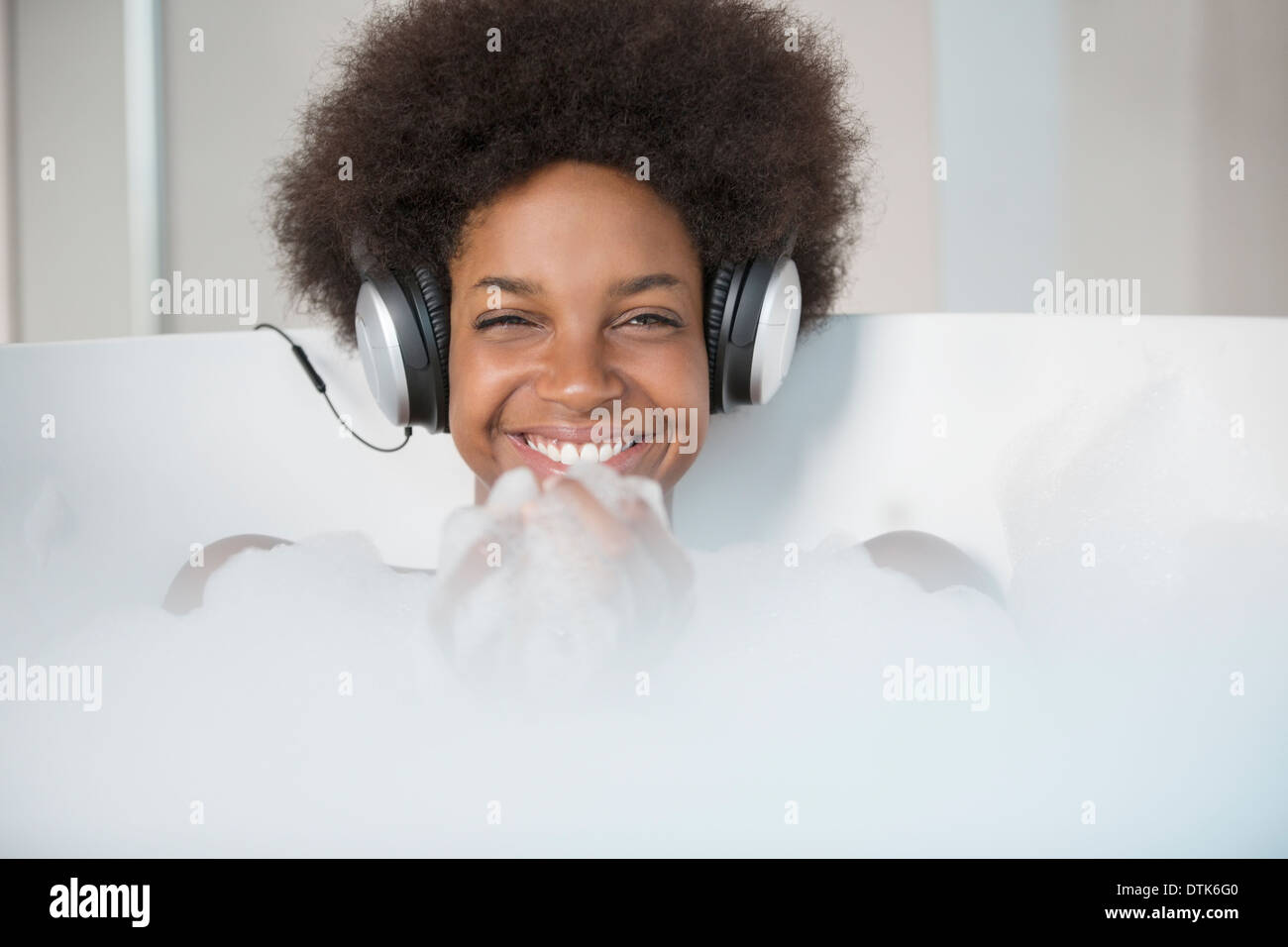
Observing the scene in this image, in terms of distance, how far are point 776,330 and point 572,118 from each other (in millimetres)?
270

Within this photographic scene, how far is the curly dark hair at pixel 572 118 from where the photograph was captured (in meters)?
1.00

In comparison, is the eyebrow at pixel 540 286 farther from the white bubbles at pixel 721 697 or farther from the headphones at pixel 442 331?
the white bubbles at pixel 721 697

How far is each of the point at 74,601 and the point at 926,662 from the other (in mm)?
889

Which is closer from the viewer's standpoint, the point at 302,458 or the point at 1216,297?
the point at 302,458

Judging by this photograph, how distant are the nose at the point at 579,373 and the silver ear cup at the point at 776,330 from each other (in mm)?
146

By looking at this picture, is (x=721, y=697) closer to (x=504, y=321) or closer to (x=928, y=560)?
(x=928, y=560)

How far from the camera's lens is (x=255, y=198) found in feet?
6.72
